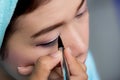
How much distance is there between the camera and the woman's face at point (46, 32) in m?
0.82

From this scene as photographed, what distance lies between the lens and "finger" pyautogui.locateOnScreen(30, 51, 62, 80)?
0.80 metres

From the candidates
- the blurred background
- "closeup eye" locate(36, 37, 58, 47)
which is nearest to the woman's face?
"closeup eye" locate(36, 37, 58, 47)

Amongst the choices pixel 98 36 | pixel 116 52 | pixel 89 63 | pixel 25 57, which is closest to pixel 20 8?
pixel 25 57

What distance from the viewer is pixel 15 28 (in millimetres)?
853

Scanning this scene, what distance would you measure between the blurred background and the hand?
861mm

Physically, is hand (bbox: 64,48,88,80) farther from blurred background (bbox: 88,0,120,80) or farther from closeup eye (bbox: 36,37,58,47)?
blurred background (bbox: 88,0,120,80)

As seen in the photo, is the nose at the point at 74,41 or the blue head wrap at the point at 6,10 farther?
the nose at the point at 74,41

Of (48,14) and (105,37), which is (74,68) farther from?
(105,37)

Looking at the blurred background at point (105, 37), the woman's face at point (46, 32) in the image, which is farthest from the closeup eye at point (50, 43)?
the blurred background at point (105, 37)

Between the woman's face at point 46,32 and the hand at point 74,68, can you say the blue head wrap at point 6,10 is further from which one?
the hand at point 74,68

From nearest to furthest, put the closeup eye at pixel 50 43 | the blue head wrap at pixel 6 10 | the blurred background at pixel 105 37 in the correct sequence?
1. the blue head wrap at pixel 6 10
2. the closeup eye at pixel 50 43
3. the blurred background at pixel 105 37

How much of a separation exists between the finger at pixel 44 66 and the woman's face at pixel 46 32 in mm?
61

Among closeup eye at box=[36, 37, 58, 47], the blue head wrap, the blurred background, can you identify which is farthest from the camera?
the blurred background

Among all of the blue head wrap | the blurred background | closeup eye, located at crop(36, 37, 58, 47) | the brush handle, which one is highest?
the blurred background
